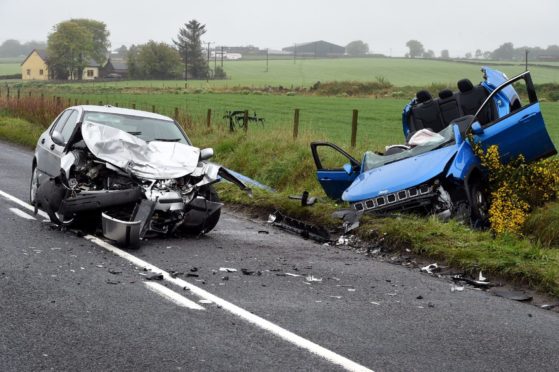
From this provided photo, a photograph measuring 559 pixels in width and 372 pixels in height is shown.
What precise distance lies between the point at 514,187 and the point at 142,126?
5067 millimetres

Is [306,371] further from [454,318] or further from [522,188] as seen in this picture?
[522,188]

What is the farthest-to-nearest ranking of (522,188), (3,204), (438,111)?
(438,111) → (3,204) → (522,188)

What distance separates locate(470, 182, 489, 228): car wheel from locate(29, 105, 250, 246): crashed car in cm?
303

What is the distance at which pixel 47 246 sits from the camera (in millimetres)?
9305

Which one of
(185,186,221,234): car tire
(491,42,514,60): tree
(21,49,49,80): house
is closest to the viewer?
(185,186,221,234): car tire

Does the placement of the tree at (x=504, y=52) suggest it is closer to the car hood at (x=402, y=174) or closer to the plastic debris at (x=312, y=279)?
the car hood at (x=402, y=174)

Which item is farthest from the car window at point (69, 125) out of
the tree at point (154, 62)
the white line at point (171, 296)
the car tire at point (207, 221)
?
the tree at point (154, 62)

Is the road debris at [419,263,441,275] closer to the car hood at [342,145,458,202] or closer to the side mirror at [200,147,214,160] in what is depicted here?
the car hood at [342,145,458,202]

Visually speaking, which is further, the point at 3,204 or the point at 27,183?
the point at 27,183

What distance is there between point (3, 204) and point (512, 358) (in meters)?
9.06

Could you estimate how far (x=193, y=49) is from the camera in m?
130

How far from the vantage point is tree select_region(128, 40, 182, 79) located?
12106 centimetres

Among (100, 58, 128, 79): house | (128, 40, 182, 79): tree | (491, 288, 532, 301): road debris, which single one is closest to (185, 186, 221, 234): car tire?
(491, 288, 532, 301): road debris

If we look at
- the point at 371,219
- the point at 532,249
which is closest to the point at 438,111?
the point at 371,219
